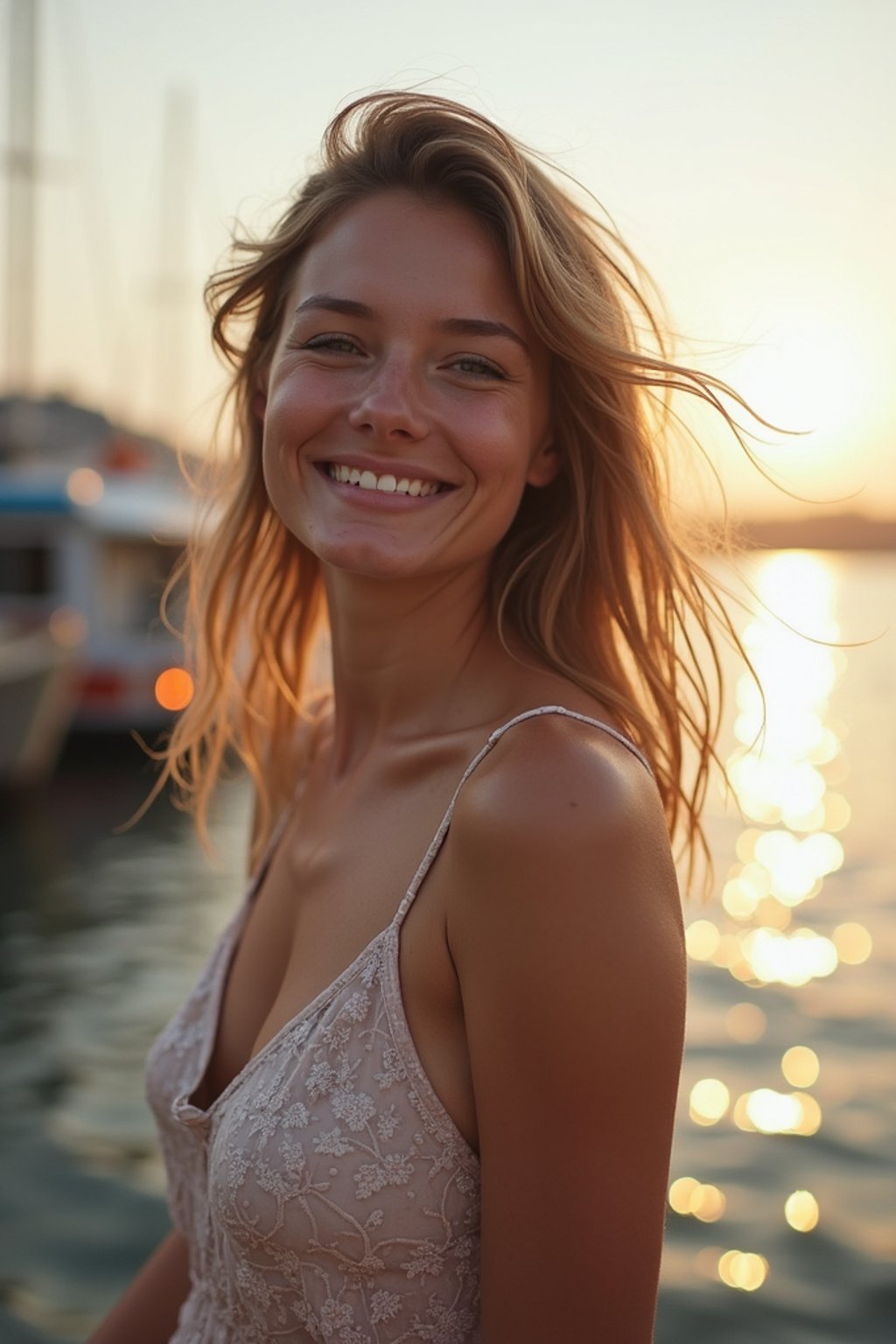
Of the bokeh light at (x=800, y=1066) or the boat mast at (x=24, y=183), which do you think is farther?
the boat mast at (x=24, y=183)

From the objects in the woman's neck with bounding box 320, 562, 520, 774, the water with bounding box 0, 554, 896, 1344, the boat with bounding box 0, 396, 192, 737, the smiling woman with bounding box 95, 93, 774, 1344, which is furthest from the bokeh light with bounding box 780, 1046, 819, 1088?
the boat with bounding box 0, 396, 192, 737

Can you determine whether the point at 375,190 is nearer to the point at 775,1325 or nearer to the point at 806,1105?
the point at 775,1325

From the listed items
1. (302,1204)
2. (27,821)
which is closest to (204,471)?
(302,1204)

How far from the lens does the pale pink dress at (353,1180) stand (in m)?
1.51

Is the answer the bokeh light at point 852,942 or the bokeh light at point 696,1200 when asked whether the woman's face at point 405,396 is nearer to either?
the bokeh light at point 696,1200

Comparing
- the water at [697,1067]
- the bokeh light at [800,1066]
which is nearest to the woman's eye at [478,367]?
the water at [697,1067]

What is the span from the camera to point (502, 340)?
1803mm

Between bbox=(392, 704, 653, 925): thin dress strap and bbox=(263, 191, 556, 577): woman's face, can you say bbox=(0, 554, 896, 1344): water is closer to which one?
bbox=(263, 191, 556, 577): woman's face

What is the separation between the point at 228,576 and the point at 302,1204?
1251 mm

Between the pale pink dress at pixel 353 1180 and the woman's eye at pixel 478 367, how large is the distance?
0.49 metres

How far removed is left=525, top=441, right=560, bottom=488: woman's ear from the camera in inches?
78.4

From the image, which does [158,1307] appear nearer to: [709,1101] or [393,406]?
[393,406]

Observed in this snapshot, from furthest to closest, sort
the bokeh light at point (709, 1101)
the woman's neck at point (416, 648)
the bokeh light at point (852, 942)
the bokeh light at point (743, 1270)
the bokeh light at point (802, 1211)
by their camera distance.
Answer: the bokeh light at point (852, 942) < the bokeh light at point (709, 1101) < the bokeh light at point (802, 1211) < the bokeh light at point (743, 1270) < the woman's neck at point (416, 648)

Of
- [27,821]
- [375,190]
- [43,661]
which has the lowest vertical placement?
[27,821]
